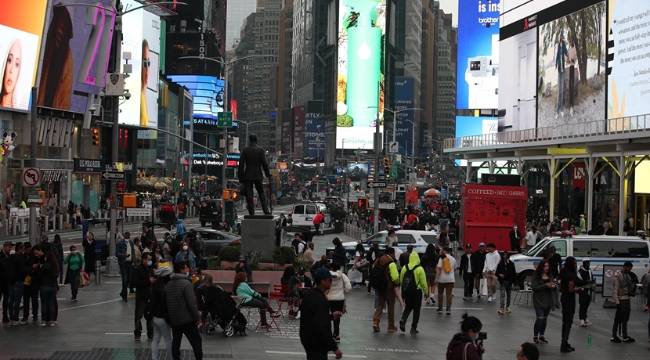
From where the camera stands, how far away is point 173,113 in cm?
12356

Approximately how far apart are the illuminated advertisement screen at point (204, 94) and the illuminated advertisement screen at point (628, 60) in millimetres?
116059

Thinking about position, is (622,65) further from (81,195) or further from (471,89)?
(471,89)

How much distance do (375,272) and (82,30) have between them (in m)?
52.8

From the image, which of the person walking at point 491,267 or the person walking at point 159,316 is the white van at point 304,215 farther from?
the person walking at point 159,316

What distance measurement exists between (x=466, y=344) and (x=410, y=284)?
33.8 ft

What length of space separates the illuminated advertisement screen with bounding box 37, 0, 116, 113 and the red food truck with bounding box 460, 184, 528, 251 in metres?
30.7

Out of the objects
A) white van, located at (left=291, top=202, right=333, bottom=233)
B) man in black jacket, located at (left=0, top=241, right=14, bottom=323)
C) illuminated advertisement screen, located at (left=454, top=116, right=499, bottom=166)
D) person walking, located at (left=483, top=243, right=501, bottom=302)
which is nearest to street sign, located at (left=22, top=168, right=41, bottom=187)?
man in black jacket, located at (left=0, top=241, right=14, bottom=323)

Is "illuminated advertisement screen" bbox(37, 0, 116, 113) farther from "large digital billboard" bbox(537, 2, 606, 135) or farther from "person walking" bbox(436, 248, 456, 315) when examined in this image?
"person walking" bbox(436, 248, 456, 315)

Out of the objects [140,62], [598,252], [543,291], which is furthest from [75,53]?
[543,291]

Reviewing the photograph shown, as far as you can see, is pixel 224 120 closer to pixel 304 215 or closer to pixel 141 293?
pixel 304 215

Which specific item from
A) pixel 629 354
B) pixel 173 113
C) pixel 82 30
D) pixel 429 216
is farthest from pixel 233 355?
pixel 173 113

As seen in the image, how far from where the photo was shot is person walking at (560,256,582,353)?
61.8 ft

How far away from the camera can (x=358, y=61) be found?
6993 inches

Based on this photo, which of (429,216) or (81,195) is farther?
(81,195)
